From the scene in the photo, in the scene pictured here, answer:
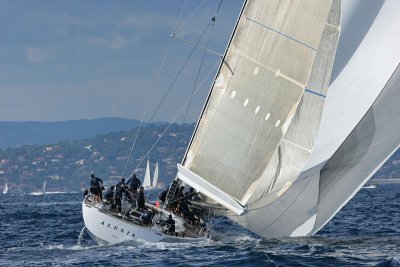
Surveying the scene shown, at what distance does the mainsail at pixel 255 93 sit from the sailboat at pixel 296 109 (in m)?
0.03

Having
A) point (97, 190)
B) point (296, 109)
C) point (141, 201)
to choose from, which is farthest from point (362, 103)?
point (97, 190)

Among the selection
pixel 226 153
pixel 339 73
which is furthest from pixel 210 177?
pixel 339 73

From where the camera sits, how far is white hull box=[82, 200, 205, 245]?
25391 mm

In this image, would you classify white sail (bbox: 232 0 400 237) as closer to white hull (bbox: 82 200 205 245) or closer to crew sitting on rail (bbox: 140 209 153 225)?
white hull (bbox: 82 200 205 245)

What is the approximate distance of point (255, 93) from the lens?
78.3 ft

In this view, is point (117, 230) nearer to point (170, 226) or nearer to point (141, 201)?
point (170, 226)

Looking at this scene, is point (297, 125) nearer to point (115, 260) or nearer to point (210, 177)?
point (210, 177)

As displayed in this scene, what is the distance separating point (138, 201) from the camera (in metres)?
26.8

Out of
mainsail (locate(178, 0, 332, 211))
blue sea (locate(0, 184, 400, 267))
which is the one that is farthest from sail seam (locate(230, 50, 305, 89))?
blue sea (locate(0, 184, 400, 267))

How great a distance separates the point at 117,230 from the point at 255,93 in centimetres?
550

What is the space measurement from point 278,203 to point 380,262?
4722 millimetres

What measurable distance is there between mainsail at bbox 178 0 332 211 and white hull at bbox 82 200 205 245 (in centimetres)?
214

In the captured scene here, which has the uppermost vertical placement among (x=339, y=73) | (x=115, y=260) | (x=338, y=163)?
(x=339, y=73)

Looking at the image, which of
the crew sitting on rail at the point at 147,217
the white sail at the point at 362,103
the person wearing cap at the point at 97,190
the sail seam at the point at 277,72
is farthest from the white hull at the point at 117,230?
the sail seam at the point at 277,72
